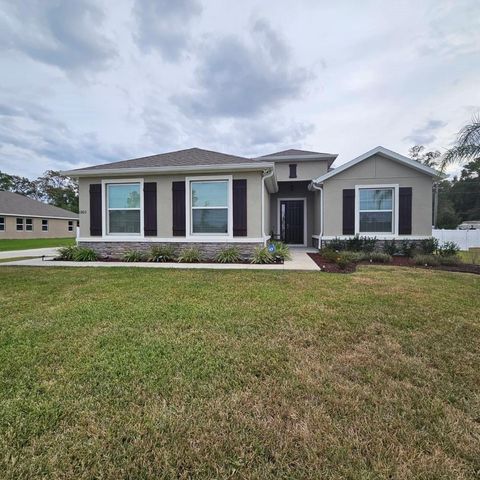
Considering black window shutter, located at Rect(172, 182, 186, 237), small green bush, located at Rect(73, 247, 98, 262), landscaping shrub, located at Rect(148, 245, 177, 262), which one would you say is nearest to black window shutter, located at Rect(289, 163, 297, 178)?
black window shutter, located at Rect(172, 182, 186, 237)

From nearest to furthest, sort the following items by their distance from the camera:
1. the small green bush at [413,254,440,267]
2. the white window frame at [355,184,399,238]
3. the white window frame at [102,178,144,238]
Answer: the small green bush at [413,254,440,267] < the white window frame at [102,178,144,238] < the white window frame at [355,184,399,238]

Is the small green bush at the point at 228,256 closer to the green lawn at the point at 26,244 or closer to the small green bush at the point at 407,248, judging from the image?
the small green bush at the point at 407,248

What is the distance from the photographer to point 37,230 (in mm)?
30516

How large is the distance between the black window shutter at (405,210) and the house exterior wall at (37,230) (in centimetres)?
3333

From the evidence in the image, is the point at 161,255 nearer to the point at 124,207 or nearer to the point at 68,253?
the point at 124,207

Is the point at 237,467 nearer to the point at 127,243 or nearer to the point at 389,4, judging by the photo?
the point at 127,243

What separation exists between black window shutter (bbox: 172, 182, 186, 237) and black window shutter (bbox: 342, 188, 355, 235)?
6349 millimetres

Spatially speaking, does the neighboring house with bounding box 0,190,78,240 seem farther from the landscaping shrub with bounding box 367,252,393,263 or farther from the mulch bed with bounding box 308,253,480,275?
the landscaping shrub with bounding box 367,252,393,263

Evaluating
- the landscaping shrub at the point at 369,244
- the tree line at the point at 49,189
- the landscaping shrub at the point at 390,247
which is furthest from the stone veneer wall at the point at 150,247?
the tree line at the point at 49,189

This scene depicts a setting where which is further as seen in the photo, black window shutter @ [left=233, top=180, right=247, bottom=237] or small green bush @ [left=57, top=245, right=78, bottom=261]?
small green bush @ [left=57, top=245, right=78, bottom=261]

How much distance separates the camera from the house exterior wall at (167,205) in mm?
9445

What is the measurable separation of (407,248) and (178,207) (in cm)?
→ 871

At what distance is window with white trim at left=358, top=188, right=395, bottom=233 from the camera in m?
10.9

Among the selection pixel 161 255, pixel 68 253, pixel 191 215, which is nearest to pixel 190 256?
pixel 161 255
